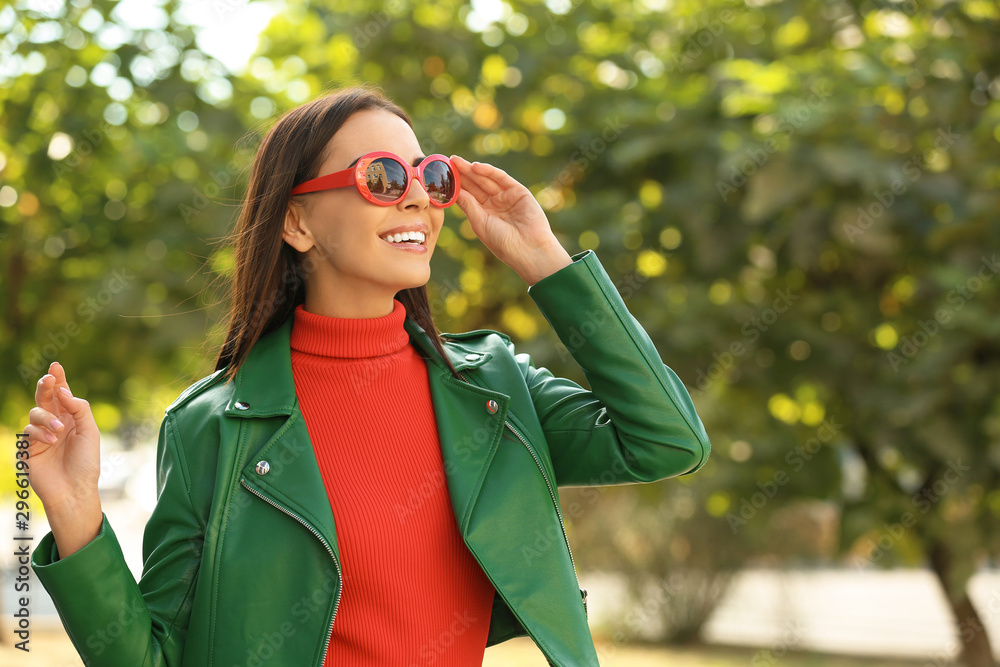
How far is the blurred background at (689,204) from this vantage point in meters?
3.95

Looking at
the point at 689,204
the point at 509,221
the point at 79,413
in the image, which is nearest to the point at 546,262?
the point at 509,221

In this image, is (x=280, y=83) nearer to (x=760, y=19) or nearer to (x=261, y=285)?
(x=760, y=19)

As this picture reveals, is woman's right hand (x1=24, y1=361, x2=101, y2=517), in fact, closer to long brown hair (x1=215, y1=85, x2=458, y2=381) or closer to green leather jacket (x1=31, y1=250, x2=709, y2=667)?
green leather jacket (x1=31, y1=250, x2=709, y2=667)

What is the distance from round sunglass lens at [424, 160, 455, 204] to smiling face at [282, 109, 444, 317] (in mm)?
25

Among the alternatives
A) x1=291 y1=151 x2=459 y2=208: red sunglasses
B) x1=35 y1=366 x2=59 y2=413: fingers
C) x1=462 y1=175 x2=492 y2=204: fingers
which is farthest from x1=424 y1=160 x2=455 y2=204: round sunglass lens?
x1=35 y1=366 x2=59 y2=413: fingers

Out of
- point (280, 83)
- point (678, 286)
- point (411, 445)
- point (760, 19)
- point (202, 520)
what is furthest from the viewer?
point (280, 83)

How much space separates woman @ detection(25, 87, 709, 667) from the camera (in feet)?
5.12

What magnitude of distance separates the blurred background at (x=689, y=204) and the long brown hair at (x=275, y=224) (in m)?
1.86

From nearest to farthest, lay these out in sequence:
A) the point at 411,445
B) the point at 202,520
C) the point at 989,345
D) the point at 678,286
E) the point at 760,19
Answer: the point at 202,520, the point at 411,445, the point at 989,345, the point at 678,286, the point at 760,19

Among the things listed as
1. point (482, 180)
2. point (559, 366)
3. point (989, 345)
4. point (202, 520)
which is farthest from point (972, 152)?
point (202, 520)

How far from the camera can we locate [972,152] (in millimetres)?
4031

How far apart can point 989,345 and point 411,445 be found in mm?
3050

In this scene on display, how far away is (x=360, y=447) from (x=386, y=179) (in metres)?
0.48

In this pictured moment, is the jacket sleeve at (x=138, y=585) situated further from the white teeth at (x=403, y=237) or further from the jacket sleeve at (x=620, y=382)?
→ the jacket sleeve at (x=620, y=382)
